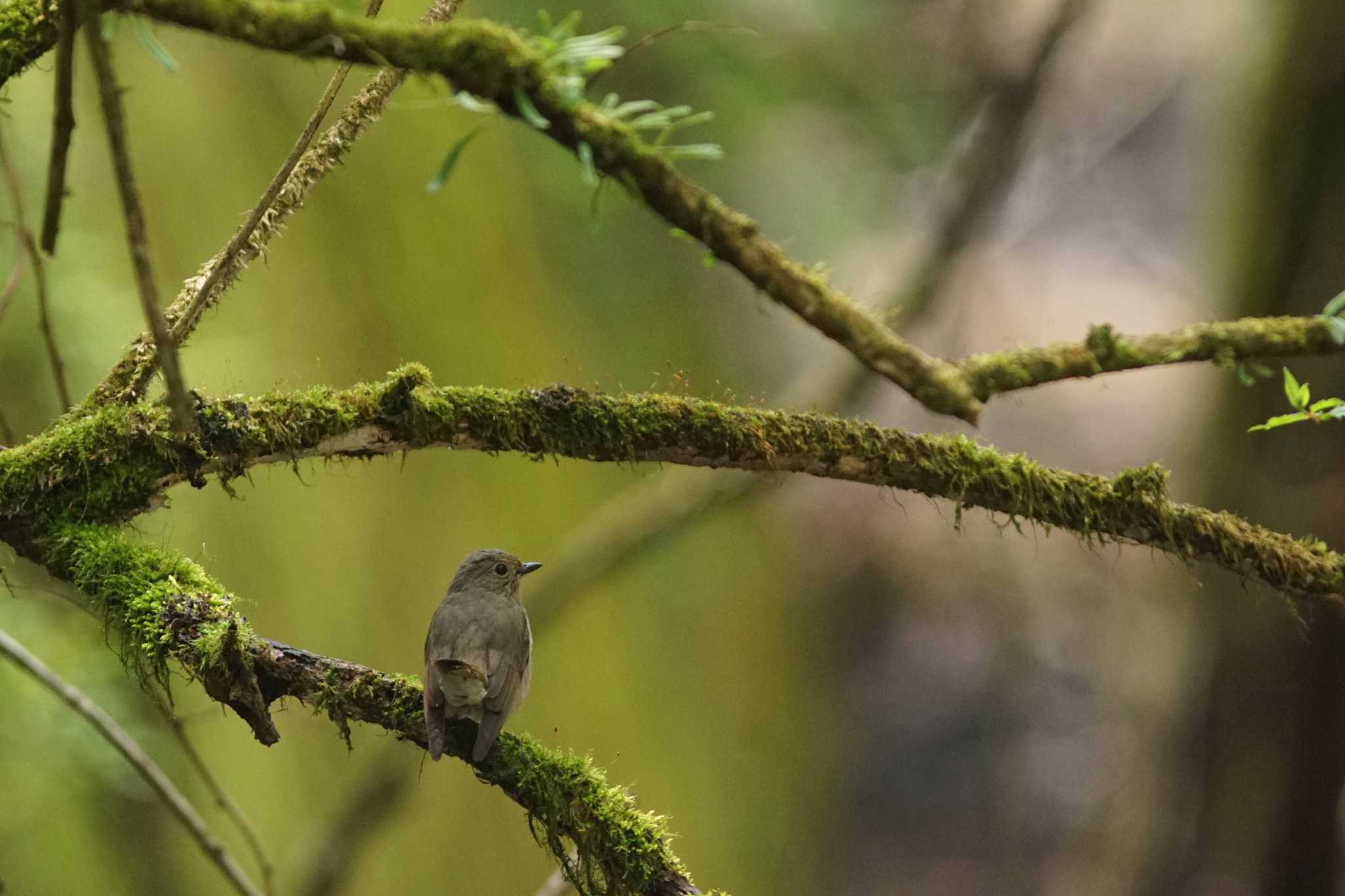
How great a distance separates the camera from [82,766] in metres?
3.34

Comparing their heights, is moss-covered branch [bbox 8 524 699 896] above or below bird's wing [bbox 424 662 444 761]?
below

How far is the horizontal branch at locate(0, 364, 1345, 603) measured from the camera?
1.72 m

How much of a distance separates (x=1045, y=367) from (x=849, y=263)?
4.39m

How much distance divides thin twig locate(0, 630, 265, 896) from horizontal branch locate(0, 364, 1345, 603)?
206 millimetres

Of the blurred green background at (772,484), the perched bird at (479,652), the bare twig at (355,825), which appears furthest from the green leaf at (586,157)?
the bare twig at (355,825)

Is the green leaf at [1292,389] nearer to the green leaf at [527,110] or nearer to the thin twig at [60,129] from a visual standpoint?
the green leaf at [527,110]

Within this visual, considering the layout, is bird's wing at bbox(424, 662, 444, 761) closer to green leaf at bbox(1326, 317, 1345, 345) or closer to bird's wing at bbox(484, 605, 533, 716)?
bird's wing at bbox(484, 605, 533, 716)

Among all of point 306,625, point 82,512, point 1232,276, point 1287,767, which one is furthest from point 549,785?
point 1232,276

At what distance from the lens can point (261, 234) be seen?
6.49 feet

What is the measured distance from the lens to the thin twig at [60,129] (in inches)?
48.9

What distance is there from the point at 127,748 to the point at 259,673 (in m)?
0.23

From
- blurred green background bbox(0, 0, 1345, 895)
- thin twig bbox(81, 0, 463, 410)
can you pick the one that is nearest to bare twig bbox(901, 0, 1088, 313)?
blurred green background bbox(0, 0, 1345, 895)

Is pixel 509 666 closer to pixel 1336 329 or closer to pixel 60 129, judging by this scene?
pixel 60 129

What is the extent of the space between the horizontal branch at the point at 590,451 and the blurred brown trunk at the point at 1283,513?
2.33 m
